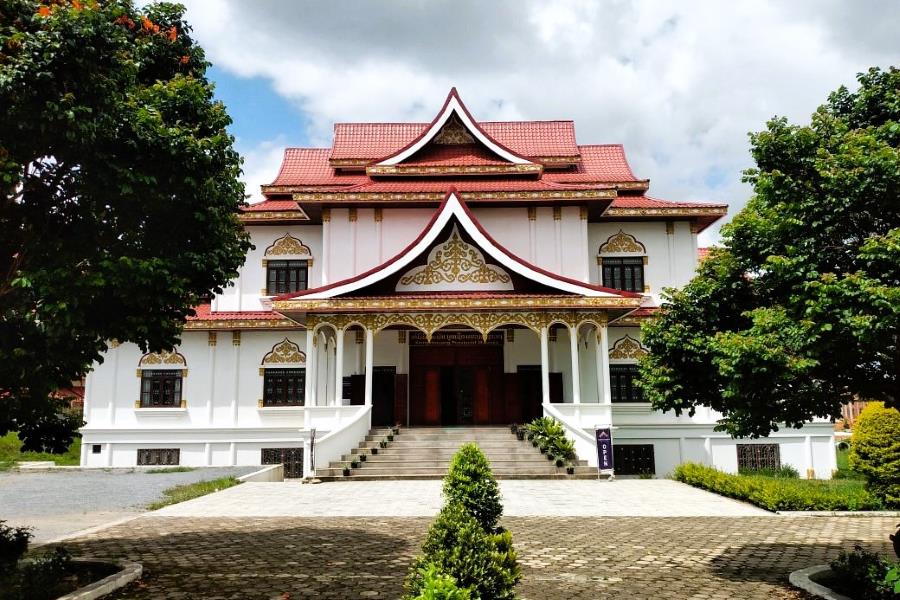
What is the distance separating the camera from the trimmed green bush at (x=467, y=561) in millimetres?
4125

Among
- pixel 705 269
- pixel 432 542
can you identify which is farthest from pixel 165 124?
pixel 705 269

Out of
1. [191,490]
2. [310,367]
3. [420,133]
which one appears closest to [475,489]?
[191,490]

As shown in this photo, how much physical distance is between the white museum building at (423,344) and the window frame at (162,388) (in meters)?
0.04

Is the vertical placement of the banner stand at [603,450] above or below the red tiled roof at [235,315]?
below

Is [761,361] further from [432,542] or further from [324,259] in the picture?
[324,259]

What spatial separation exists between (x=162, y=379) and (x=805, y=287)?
18.9m

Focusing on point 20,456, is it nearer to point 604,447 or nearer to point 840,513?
point 604,447

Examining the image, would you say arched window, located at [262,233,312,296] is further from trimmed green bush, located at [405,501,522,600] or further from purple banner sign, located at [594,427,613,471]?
trimmed green bush, located at [405,501,522,600]

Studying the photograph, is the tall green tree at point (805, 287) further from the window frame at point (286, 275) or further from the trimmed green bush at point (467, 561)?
the window frame at point (286, 275)

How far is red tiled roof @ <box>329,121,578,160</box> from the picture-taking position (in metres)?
22.9

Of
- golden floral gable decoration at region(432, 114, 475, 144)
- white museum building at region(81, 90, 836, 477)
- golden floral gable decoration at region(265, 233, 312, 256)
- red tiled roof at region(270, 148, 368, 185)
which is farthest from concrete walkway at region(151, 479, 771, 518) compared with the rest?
golden floral gable decoration at region(432, 114, 475, 144)

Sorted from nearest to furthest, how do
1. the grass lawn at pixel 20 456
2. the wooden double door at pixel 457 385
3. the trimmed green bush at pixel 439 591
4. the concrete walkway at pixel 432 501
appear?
the trimmed green bush at pixel 439 591
the concrete walkway at pixel 432 501
the wooden double door at pixel 457 385
the grass lawn at pixel 20 456

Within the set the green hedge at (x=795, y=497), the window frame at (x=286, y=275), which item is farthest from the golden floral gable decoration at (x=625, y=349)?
the window frame at (x=286, y=275)

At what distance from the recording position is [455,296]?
1642cm
